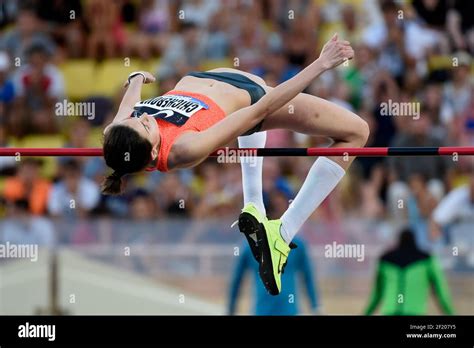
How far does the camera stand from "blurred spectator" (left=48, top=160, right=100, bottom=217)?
1113cm

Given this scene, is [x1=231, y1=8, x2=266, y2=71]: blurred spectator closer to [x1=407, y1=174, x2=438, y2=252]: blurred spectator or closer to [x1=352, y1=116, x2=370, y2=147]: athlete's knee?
[x1=407, y1=174, x2=438, y2=252]: blurred spectator

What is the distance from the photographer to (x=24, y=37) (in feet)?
43.4

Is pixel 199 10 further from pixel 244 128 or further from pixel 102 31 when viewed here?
pixel 244 128

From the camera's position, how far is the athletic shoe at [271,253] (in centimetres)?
743

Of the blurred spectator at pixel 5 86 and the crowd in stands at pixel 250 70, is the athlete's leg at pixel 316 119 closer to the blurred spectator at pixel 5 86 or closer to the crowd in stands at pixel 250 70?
the crowd in stands at pixel 250 70

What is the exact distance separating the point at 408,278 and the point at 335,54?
352 centimetres

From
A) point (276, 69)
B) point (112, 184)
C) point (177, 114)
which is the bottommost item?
point (112, 184)

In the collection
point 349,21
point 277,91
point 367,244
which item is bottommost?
point 367,244

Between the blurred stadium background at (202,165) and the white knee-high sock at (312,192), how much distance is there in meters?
2.07

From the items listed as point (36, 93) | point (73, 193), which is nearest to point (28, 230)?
point (73, 193)
